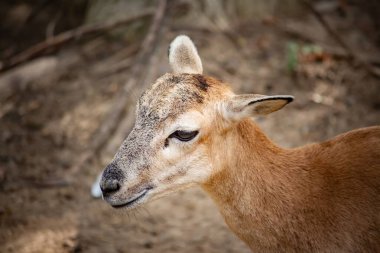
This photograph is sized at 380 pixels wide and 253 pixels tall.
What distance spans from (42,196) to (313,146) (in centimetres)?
420

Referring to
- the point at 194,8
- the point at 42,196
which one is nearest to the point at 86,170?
the point at 42,196

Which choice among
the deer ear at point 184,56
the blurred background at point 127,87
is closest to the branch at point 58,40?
the blurred background at point 127,87

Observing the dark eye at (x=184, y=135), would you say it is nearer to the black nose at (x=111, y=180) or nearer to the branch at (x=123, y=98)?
the black nose at (x=111, y=180)

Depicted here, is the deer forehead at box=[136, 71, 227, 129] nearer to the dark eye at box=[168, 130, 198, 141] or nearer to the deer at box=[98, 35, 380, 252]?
the deer at box=[98, 35, 380, 252]

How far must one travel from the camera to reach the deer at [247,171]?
3.83 meters

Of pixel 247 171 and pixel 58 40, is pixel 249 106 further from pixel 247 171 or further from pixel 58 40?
pixel 58 40

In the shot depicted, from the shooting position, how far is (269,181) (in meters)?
4.07

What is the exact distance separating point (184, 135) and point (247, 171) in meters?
0.72

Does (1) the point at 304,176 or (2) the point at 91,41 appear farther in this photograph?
(2) the point at 91,41

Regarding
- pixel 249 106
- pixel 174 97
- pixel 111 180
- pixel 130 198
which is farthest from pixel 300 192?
pixel 111 180

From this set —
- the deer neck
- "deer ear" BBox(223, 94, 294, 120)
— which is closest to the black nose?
the deer neck

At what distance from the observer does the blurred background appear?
19.5 ft

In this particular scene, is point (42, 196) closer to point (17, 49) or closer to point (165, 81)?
point (165, 81)

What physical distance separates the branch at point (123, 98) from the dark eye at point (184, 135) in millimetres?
3456
